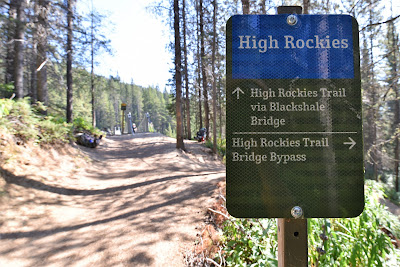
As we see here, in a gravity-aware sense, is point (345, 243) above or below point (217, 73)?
below

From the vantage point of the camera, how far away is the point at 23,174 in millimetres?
5500

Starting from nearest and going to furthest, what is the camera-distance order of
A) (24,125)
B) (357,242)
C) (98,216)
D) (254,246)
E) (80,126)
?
(357,242) → (254,246) → (98,216) → (24,125) → (80,126)

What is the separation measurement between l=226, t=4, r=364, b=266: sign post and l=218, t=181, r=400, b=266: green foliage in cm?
125

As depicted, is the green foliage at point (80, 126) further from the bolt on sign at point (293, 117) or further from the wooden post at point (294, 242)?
the wooden post at point (294, 242)

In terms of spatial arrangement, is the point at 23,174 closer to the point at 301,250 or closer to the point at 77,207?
the point at 77,207

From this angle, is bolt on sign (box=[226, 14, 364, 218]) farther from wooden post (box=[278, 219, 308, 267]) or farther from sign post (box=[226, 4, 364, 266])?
wooden post (box=[278, 219, 308, 267])

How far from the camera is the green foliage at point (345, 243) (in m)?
2.19

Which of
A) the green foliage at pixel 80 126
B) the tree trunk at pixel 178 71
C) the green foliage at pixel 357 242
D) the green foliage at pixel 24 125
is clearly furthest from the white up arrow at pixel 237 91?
the green foliage at pixel 80 126

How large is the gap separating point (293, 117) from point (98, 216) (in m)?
4.45

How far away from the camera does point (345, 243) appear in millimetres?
2406

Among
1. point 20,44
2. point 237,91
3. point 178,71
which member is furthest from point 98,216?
point 178,71

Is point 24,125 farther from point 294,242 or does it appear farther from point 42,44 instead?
point 294,242

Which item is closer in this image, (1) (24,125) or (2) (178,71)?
(1) (24,125)

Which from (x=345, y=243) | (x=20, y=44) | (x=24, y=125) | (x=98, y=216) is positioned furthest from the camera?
(x=20, y=44)
